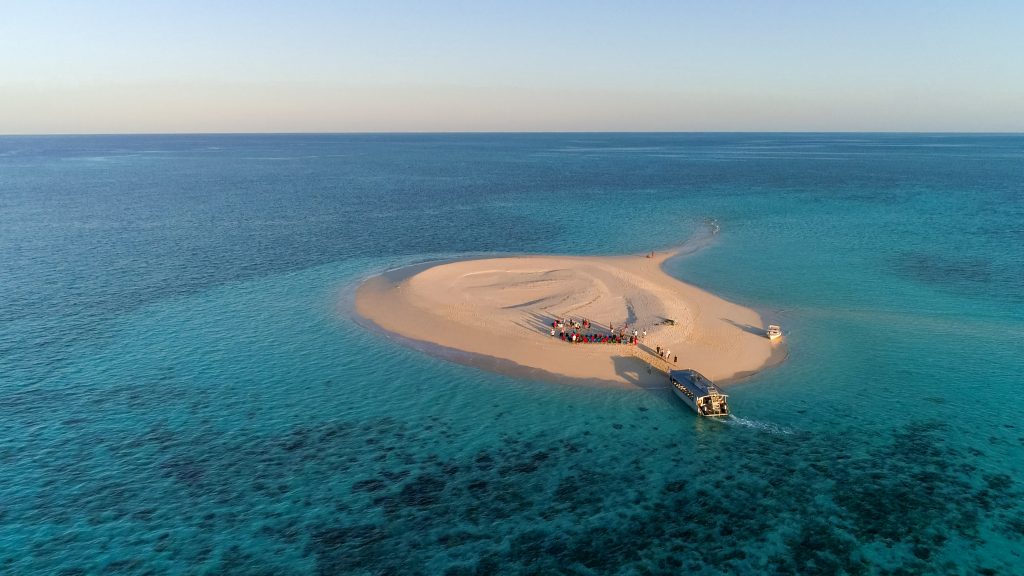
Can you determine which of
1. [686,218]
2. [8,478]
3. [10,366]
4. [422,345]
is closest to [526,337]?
[422,345]

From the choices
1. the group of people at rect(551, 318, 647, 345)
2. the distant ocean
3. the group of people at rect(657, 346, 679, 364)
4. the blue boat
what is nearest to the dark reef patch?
the distant ocean

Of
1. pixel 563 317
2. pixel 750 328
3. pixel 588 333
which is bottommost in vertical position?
pixel 750 328

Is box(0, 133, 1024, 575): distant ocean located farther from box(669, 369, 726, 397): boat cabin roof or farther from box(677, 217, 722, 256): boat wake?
box(677, 217, 722, 256): boat wake

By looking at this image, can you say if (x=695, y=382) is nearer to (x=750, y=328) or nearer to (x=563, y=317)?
(x=750, y=328)

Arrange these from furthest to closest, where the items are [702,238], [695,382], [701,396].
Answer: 1. [702,238]
2. [695,382]
3. [701,396]

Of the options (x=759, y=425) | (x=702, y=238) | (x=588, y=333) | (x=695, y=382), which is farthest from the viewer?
(x=702, y=238)

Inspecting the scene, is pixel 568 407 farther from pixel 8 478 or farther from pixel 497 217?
pixel 497 217

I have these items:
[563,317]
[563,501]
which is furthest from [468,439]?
[563,317]
